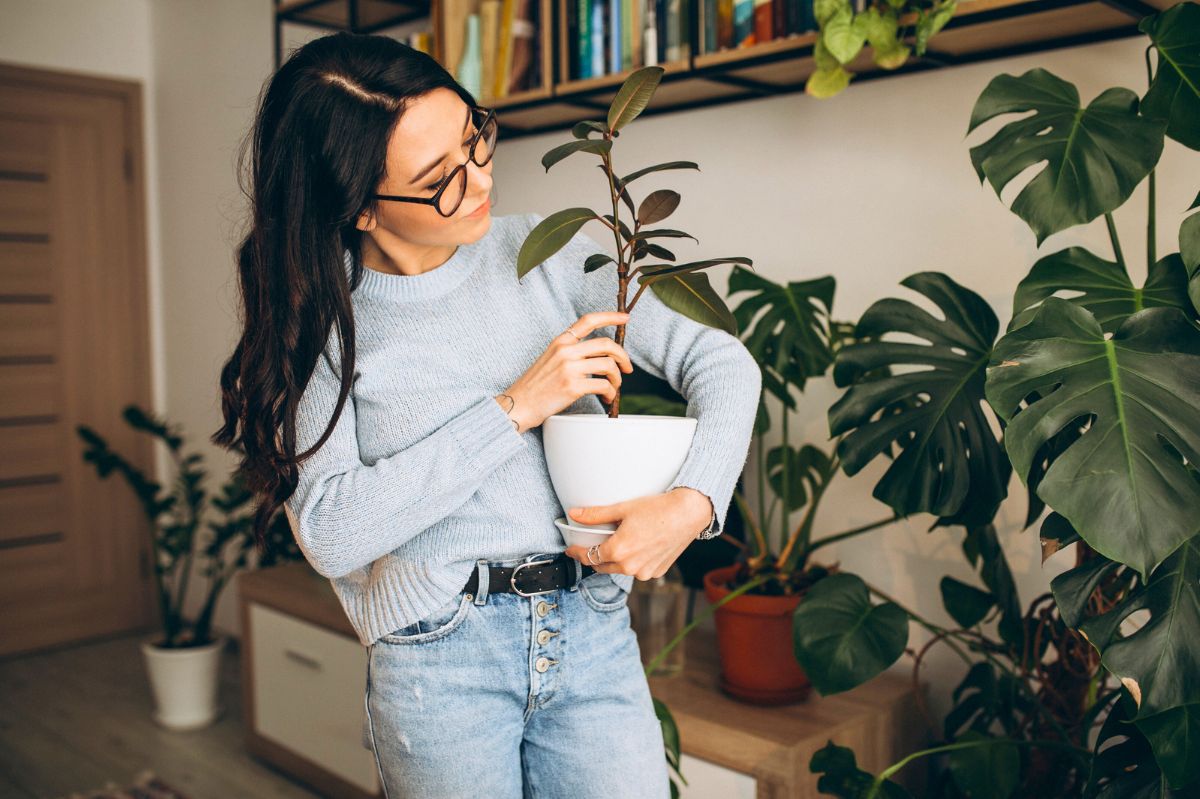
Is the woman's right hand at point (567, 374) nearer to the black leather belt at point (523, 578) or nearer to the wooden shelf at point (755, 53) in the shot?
the black leather belt at point (523, 578)

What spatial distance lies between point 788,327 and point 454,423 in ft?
2.59

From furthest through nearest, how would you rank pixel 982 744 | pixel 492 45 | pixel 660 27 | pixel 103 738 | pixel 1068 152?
pixel 103 738
pixel 492 45
pixel 660 27
pixel 982 744
pixel 1068 152

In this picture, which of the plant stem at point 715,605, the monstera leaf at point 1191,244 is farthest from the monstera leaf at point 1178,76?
the plant stem at point 715,605

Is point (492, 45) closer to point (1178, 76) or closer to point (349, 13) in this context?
point (349, 13)

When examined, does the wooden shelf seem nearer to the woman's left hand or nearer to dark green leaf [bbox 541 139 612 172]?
dark green leaf [bbox 541 139 612 172]

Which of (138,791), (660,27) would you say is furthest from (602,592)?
(138,791)

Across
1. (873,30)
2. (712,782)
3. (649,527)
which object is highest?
(873,30)

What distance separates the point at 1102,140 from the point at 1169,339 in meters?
0.28

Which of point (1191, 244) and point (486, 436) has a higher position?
point (1191, 244)

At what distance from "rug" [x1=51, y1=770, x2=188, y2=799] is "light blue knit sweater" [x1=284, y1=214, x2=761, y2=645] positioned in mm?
1917

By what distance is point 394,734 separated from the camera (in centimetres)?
109

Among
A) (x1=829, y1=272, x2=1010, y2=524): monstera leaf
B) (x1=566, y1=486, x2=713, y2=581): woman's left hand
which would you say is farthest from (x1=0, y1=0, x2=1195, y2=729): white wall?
(x1=566, y1=486, x2=713, y2=581): woman's left hand

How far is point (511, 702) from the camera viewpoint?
42.3 inches

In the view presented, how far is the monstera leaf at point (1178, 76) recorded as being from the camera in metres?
1.21
